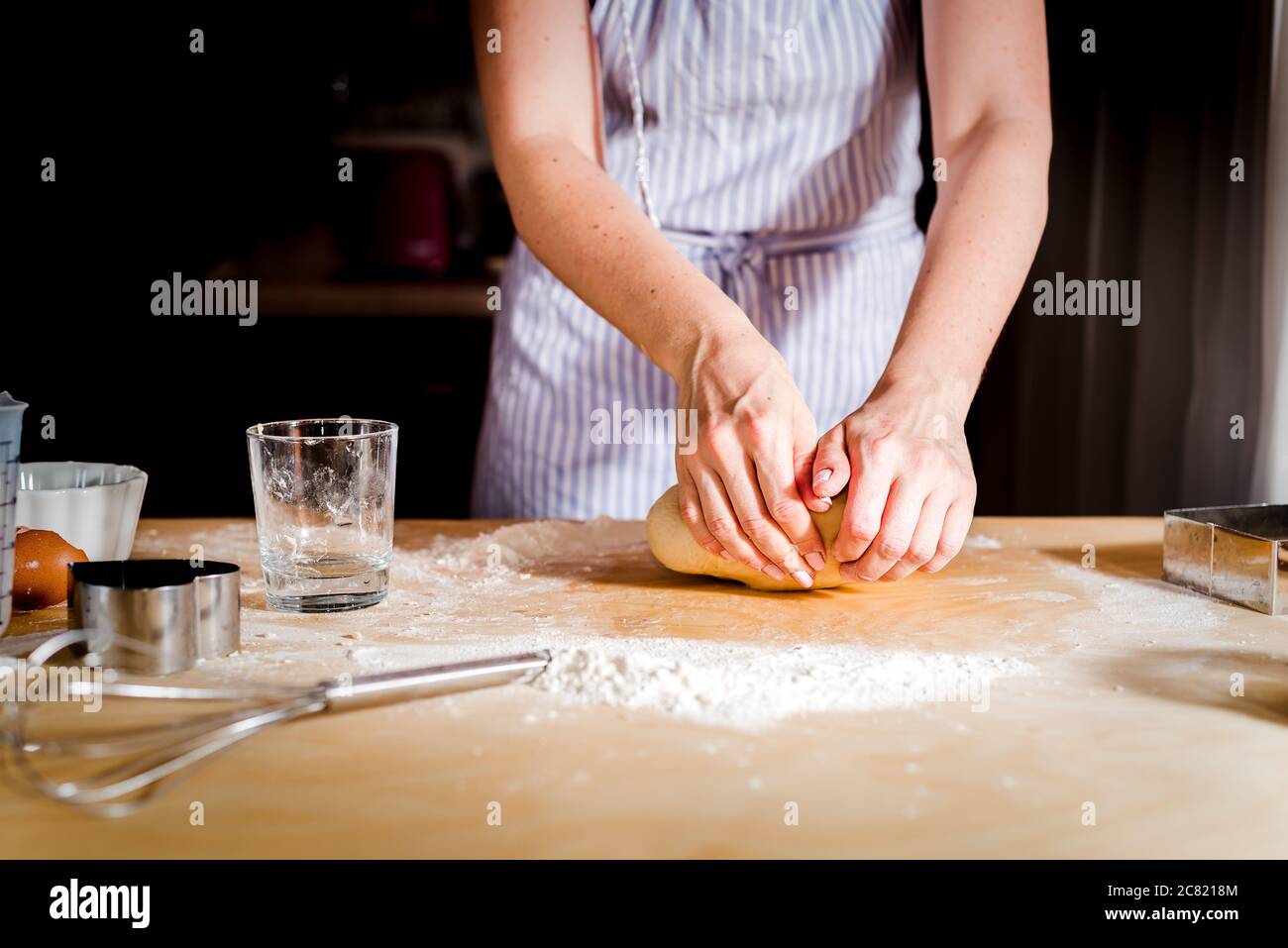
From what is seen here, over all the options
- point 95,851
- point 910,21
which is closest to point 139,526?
point 95,851

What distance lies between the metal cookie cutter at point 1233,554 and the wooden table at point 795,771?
0.14ft

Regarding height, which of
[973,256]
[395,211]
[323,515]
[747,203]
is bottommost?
[323,515]

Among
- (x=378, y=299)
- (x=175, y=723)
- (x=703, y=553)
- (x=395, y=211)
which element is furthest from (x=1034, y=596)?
(x=395, y=211)

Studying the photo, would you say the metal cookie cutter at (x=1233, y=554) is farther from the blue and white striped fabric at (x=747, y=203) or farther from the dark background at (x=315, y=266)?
the dark background at (x=315, y=266)

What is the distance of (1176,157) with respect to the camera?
6.78 ft

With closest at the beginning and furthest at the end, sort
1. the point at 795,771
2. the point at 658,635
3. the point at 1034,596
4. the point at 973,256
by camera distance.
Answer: the point at 795,771
the point at 658,635
the point at 1034,596
the point at 973,256

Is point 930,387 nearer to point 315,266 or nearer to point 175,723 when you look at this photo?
point 175,723

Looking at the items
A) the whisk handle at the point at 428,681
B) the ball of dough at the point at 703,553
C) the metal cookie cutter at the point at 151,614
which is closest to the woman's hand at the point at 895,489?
the ball of dough at the point at 703,553

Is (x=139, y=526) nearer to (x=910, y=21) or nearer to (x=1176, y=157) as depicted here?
(x=910, y=21)

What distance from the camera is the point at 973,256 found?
114cm

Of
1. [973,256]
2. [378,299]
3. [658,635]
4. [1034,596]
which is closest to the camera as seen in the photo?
[658,635]

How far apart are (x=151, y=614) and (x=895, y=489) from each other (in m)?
0.55

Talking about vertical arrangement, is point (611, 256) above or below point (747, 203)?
below

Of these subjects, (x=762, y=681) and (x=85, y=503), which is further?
(x=85, y=503)
